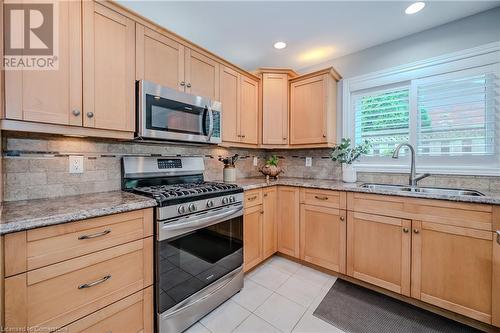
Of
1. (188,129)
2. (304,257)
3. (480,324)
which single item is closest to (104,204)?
(188,129)

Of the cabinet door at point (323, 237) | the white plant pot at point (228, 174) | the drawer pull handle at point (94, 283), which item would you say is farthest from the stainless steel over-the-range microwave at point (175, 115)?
the cabinet door at point (323, 237)

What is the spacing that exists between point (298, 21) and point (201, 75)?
106 cm

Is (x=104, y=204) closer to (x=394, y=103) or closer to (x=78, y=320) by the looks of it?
(x=78, y=320)

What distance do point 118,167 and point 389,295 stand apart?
2.61m

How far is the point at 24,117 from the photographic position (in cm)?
114

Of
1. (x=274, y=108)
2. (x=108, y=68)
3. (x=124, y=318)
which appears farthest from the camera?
(x=274, y=108)

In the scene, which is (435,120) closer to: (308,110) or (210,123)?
(308,110)

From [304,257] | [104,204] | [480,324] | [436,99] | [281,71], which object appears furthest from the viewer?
[281,71]

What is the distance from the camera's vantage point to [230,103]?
2400 mm

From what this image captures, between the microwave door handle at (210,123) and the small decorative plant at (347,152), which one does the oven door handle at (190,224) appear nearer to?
the microwave door handle at (210,123)

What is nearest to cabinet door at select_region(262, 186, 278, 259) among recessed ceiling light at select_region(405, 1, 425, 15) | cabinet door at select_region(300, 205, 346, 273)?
→ cabinet door at select_region(300, 205, 346, 273)

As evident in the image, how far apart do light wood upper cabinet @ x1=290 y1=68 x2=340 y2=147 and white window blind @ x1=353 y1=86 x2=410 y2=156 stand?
1.03 ft

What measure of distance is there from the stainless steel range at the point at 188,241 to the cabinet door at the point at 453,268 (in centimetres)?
147

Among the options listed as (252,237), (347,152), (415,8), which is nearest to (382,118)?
(347,152)
